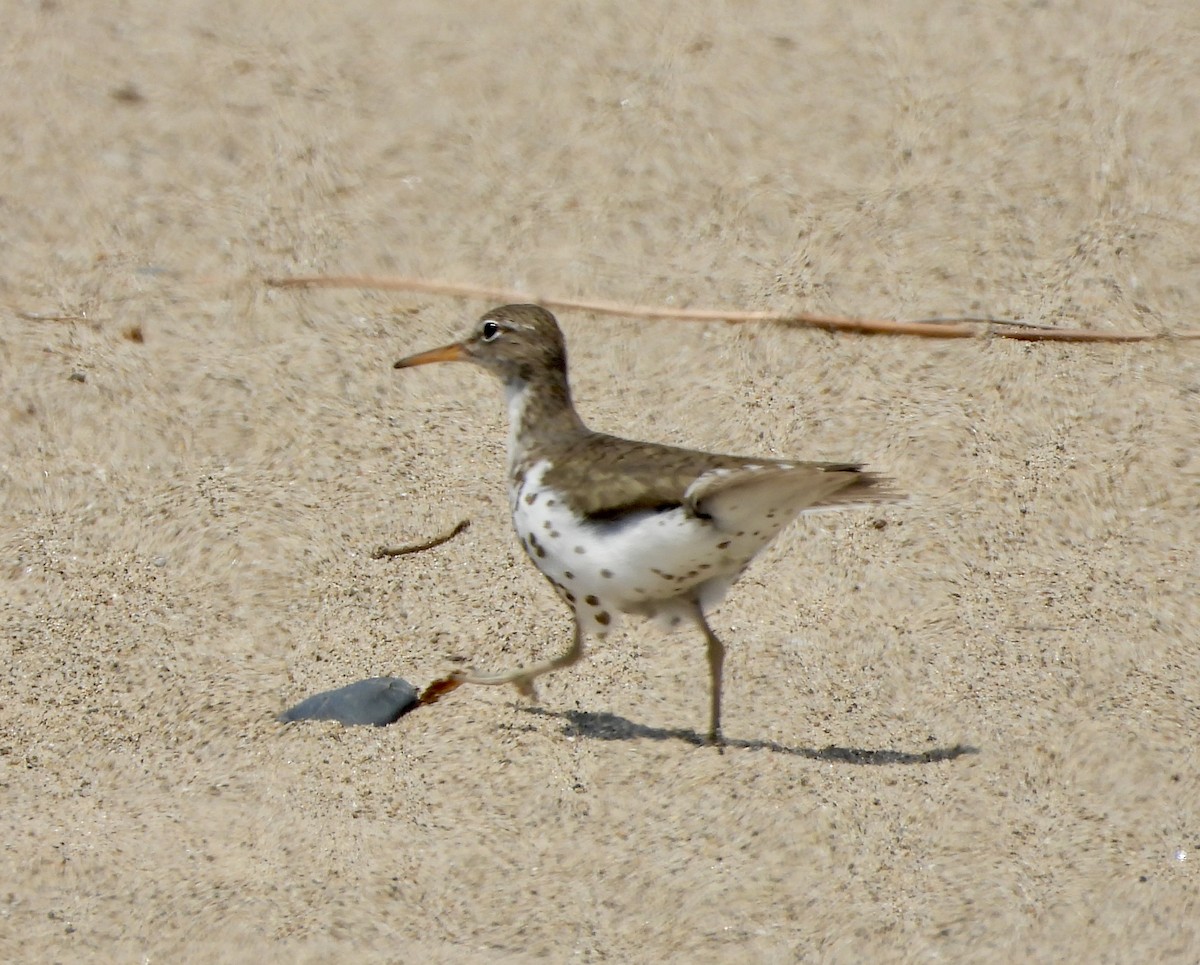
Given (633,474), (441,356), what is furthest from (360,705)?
(441,356)

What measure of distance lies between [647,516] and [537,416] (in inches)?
32.2

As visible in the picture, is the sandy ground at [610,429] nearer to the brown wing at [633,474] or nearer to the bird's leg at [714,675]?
the bird's leg at [714,675]

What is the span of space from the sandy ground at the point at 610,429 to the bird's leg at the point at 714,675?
62mm

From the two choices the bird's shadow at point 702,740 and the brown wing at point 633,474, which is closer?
the brown wing at point 633,474

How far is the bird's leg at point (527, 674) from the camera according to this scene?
4.84 metres

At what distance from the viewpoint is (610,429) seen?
607cm

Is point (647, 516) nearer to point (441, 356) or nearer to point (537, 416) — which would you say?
point (537, 416)

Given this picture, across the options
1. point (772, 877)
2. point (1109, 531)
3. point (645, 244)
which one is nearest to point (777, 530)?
point (772, 877)

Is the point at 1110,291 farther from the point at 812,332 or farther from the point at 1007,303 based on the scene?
the point at 812,332

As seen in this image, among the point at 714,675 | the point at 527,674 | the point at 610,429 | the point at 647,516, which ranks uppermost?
the point at 647,516

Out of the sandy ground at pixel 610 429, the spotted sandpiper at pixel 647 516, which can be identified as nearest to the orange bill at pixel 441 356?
the spotted sandpiper at pixel 647 516

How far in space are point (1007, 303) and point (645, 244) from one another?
1387mm

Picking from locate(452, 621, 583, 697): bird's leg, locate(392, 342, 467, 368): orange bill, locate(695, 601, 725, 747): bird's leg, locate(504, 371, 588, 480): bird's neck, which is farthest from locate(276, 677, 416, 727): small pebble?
locate(392, 342, 467, 368): orange bill

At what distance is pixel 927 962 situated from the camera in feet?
13.1
